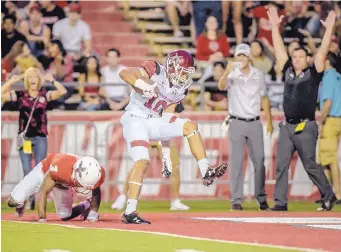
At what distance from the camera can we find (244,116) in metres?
19.1

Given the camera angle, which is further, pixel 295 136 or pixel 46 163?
pixel 295 136

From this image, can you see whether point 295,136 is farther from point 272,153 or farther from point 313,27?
point 313,27

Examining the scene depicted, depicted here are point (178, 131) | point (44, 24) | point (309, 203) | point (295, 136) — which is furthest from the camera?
point (44, 24)

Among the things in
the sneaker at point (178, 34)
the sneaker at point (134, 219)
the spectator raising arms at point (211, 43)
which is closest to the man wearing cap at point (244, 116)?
the sneaker at point (134, 219)

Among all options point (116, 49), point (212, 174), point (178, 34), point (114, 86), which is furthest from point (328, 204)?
point (178, 34)

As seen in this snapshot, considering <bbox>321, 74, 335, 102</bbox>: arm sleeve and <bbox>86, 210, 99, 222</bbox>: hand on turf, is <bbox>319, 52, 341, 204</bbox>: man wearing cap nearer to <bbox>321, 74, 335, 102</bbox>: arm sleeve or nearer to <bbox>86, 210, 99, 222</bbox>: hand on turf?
<bbox>321, 74, 335, 102</bbox>: arm sleeve

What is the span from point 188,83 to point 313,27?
10.7m

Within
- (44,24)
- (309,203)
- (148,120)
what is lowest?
(309,203)

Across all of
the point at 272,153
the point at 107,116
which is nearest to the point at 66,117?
the point at 107,116

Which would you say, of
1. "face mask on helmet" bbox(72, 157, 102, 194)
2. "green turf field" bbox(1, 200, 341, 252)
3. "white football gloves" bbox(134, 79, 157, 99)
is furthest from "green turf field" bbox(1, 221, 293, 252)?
"white football gloves" bbox(134, 79, 157, 99)

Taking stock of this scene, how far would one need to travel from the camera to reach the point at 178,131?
15.2m

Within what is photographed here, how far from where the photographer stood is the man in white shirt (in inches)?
875

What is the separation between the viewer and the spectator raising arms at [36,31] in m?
24.4

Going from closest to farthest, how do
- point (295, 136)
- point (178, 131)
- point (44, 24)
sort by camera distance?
1. point (178, 131)
2. point (295, 136)
3. point (44, 24)
